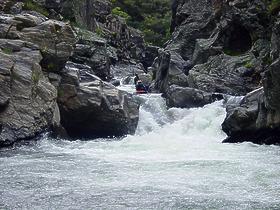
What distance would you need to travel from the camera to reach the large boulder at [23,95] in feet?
57.7

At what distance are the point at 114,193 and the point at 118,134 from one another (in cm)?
1202

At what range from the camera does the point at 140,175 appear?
13406 millimetres

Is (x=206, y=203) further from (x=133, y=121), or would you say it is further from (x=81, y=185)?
(x=133, y=121)

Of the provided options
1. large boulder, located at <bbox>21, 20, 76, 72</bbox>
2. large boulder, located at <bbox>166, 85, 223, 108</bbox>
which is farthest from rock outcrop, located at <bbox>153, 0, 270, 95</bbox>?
large boulder, located at <bbox>21, 20, 76, 72</bbox>

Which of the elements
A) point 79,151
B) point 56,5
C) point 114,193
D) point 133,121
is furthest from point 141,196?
point 56,5

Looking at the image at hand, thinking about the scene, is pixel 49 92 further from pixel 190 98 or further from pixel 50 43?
pixel 190 98

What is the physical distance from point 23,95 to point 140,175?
23.5 feet

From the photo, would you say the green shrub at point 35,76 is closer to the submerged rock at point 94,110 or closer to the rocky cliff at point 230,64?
the submerged rock at point 94,110

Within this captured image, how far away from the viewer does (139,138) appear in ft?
72.7

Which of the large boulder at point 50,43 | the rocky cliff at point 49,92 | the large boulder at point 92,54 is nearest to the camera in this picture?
the rocky cliff at point 49,92

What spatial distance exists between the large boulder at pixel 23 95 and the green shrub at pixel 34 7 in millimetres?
14279

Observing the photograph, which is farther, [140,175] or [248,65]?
[248,65]

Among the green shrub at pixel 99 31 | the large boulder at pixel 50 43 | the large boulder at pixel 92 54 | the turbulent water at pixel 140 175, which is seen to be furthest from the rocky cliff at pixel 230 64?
the green shrub at pixel 99 31

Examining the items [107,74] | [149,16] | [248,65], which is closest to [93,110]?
[248,65]
